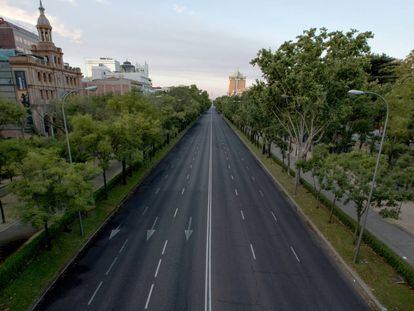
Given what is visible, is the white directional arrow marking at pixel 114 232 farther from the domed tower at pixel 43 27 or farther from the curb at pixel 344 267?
the domed tower at pixel 43 27

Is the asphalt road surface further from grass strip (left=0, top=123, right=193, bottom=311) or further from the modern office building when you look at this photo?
the modern office building

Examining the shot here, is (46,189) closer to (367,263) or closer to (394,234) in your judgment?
(367,263)

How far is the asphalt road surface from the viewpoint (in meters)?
13.0

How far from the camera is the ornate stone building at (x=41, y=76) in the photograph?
154 feet

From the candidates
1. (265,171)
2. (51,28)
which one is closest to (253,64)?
(265,171)

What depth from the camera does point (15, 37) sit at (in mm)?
75062

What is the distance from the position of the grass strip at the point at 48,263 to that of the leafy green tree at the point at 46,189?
147 cm

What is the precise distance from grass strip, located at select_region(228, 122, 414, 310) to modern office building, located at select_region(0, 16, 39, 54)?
81.5m

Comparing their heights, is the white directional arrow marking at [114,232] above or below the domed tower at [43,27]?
below

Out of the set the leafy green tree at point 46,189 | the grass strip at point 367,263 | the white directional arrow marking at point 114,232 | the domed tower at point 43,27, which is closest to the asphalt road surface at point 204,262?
the white directional arrow marking at point 114,232

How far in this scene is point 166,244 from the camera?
18.2 meters

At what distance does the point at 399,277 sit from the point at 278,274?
23.3 ft

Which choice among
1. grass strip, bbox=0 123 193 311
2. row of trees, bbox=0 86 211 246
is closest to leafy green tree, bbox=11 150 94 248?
row of trees, bbox=0 86 211 246

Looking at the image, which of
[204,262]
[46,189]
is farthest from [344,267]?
[46,189]
